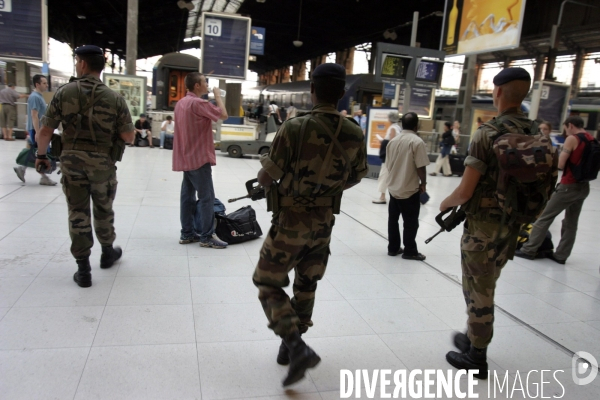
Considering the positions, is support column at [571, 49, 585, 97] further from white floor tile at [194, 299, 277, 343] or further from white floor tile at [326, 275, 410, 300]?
white floor tile at [194, 299, 277, 343]

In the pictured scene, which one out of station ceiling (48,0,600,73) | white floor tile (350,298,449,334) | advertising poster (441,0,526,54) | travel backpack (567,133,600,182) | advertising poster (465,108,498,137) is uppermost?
station ceiling (48,0,600,73)

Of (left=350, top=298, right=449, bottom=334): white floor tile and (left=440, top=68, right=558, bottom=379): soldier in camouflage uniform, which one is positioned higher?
(left=440, top=68, right=558, bottom=379): soldier in camouflage uniform

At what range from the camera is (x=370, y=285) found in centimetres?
420

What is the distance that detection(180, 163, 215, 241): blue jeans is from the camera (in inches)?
185

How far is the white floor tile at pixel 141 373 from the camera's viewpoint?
236 centimetres

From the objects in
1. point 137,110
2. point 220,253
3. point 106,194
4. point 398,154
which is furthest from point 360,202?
point 137,110

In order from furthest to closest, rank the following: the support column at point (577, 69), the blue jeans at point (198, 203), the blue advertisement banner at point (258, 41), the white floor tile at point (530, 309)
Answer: the support column at point (577, 69) → the blue advertisement banner at point (258, 41) → the blue jeans at point (198, 203) → the white floor tile at point (530, 309)

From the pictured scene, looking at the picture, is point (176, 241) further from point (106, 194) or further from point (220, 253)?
point (106, 194)

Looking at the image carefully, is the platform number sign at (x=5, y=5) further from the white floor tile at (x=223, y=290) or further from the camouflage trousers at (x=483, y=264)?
the camouflage trousers at (x=483, y=264)

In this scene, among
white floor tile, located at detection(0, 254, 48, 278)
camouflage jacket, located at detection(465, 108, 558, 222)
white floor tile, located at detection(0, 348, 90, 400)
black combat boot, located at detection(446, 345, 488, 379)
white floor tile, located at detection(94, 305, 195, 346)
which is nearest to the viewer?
white floor tile, located at detection(0, 348, 90, 400)

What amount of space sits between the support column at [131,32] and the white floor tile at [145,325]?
48.4 feet

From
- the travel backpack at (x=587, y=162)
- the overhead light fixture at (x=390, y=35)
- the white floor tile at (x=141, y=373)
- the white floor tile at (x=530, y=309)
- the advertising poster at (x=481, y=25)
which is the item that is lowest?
the white floor tile at (x=141, y=373)

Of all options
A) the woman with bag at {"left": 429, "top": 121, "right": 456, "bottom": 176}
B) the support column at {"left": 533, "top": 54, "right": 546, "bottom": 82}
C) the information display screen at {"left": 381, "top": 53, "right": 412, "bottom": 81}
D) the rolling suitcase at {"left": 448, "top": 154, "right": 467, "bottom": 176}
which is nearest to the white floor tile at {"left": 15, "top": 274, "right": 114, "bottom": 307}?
the information display screen at {"left": 381, "top": 53, "right": 412, "bottom": 81}

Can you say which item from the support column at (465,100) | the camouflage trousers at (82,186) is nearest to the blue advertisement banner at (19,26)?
the camouflage trousers at (82,186)
